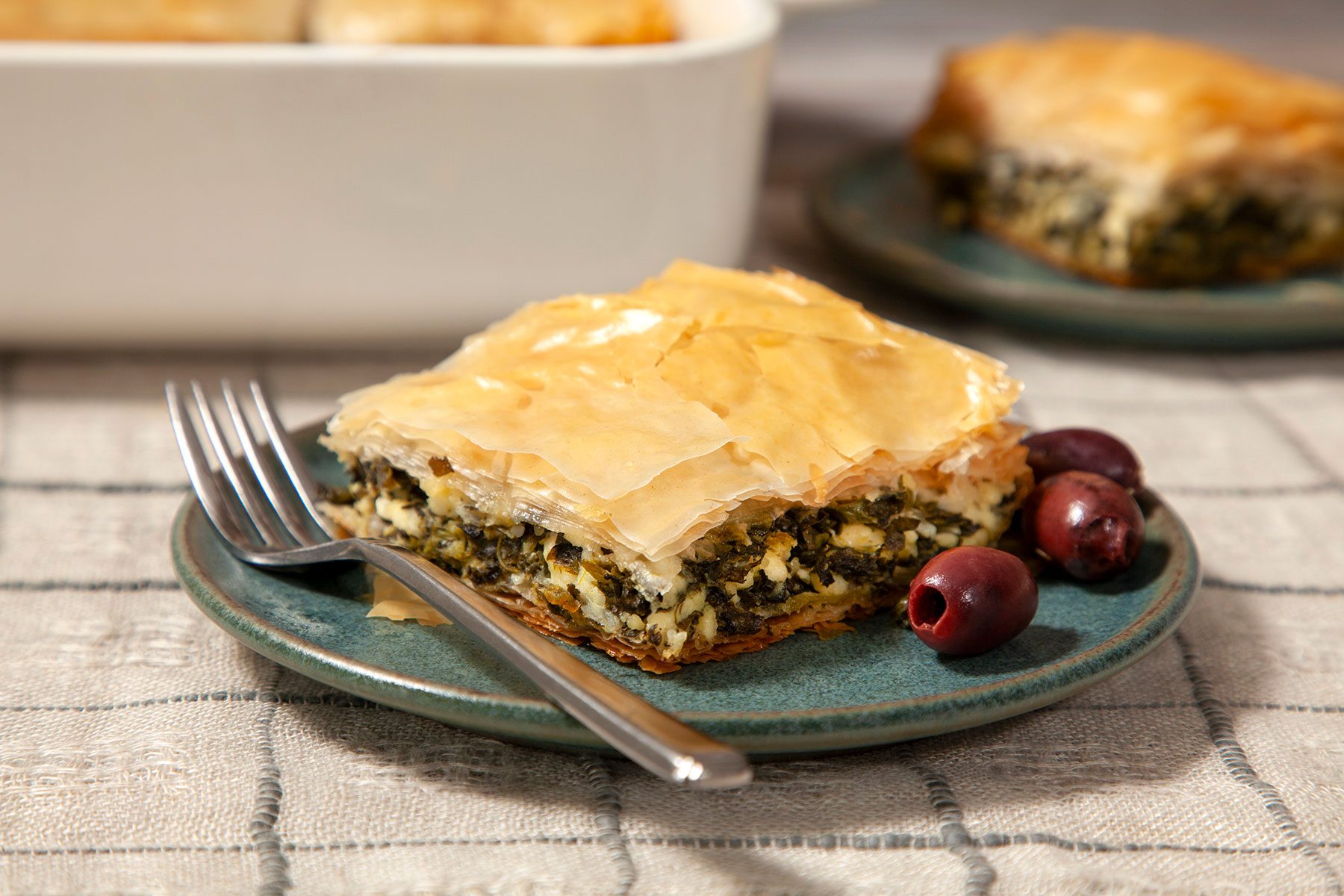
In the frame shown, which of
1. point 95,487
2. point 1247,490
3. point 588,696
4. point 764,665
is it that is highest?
point 588,696

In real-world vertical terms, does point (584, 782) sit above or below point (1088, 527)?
below

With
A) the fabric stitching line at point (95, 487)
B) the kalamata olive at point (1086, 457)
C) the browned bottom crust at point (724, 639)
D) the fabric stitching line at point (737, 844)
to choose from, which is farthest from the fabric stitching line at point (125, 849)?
the kalamata olive at point (1086, 457)

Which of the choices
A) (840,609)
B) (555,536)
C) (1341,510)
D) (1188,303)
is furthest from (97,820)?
(1188,303)

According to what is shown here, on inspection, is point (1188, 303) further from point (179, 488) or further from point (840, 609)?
point (179, 488)

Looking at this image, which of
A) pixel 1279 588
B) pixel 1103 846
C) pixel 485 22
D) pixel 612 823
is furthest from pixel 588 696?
pixel 485 22

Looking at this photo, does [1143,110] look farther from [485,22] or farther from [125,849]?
[125,849]
